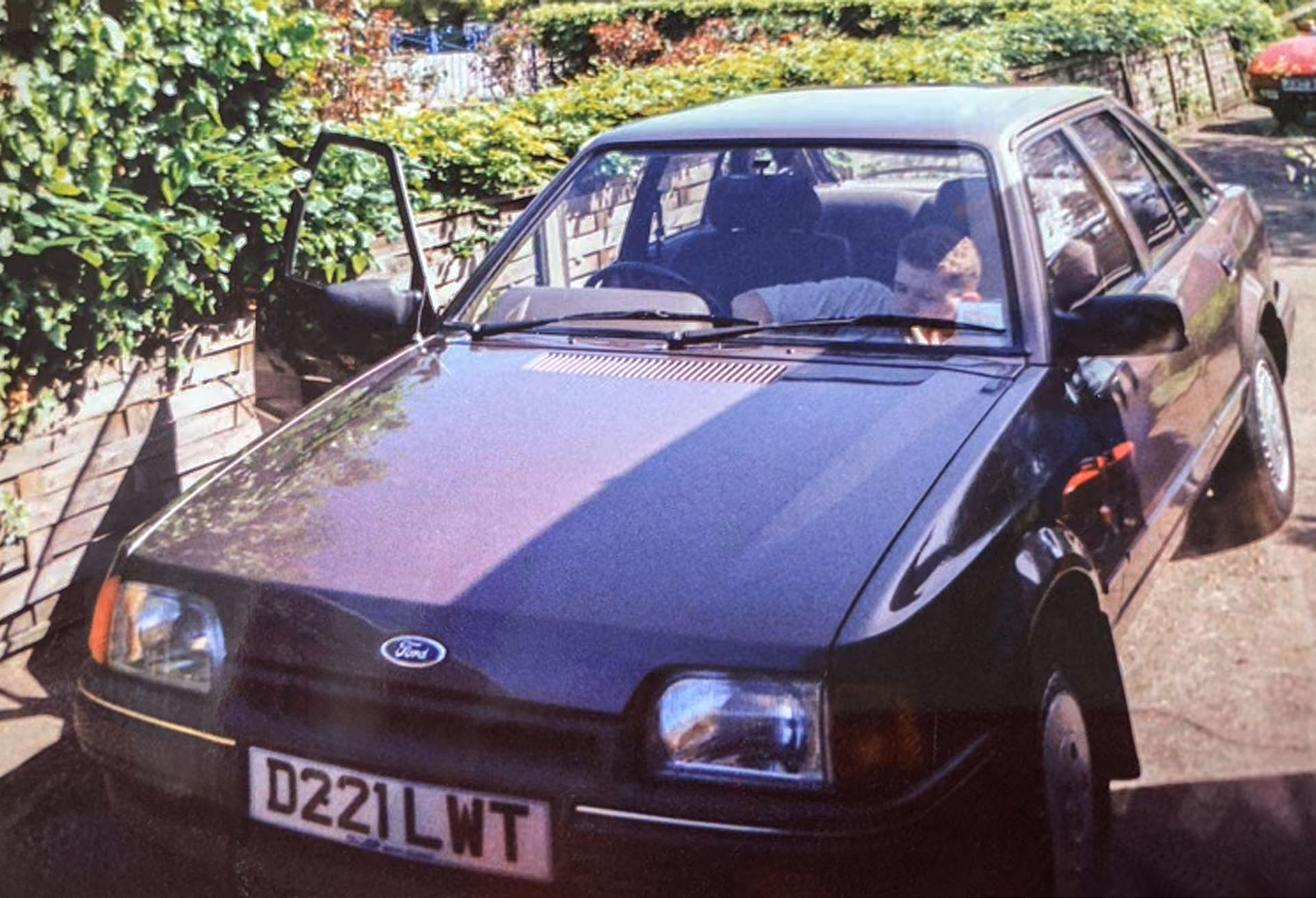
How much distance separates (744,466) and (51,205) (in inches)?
114

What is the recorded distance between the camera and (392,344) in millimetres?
4613

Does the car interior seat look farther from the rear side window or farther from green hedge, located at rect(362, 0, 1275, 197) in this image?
green hedge, located at rect(362, 0, 1275, 197)

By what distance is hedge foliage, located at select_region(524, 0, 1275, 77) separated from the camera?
16406mm

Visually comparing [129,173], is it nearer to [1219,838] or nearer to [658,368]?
[658,368]

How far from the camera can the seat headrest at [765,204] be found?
4.21 metres

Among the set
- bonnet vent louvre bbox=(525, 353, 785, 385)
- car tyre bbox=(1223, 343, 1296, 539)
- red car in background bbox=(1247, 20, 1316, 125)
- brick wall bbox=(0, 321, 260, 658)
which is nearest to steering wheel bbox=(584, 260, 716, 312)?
bonnet vent louvre bbox=(525, 353, 785, 385)

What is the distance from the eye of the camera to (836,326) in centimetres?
385

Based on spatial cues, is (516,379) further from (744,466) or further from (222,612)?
(222,612)

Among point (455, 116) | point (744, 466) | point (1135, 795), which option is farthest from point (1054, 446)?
point (455, 116)

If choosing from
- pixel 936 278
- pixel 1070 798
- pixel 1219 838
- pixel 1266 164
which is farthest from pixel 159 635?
→ pixel 1266 164

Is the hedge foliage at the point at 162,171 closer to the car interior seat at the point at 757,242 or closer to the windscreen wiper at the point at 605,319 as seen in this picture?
the windscreen wiper at the point at 605,319

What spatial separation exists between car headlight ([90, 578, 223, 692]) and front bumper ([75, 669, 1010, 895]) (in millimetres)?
133

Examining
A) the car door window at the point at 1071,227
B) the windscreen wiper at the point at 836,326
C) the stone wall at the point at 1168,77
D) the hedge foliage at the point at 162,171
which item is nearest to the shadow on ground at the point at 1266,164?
the stone wall at the point at 1168,77

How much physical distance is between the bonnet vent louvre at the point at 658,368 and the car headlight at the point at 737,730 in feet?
3.85
